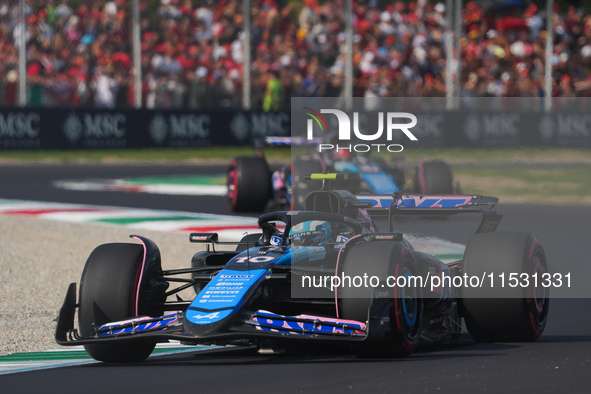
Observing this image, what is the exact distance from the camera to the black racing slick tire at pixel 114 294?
227 inches

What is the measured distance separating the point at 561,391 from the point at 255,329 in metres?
1.42

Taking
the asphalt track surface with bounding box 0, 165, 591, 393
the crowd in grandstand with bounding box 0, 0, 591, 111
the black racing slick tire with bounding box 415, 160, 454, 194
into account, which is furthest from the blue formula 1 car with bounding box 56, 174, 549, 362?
the crowd in grandstand with bounding box 0, 0, 591, 111

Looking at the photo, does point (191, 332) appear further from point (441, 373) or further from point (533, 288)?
point (533, 288)

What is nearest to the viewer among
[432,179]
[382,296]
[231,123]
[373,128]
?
[382,296]

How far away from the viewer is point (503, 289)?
623 cm

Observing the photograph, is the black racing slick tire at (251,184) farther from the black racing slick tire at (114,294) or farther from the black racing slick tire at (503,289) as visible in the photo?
the black racing slick tire at (114,294)

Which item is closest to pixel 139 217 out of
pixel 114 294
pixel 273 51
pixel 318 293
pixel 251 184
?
pixel 251 184

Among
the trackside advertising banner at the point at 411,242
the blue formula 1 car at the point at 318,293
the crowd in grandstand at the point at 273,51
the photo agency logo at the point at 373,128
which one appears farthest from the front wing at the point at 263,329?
the crowd in grandstand at the point at 273,51

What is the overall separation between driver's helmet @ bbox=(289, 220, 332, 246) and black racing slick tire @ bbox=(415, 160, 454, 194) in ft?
3.16

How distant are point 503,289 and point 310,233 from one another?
3.60ft

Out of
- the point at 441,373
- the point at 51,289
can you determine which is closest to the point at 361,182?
the point at 51,289

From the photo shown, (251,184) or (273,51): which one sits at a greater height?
(273,51)

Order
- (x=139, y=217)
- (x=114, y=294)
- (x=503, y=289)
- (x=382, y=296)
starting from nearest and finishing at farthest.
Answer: (x=382, y=296), (x=114, y=294), (x=503, y=289), (x=139, y=217)

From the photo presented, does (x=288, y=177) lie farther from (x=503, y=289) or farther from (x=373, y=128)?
(x=503, y=289)
